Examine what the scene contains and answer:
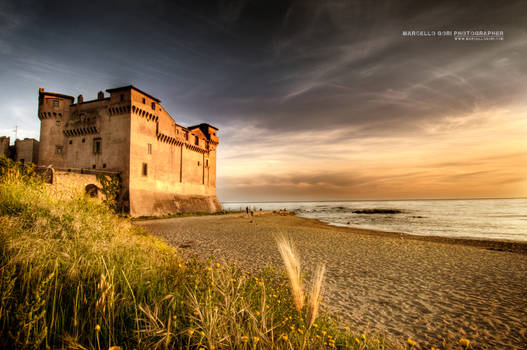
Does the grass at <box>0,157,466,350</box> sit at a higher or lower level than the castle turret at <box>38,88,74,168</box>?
lower

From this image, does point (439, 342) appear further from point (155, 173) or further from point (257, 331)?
point (155, 173)

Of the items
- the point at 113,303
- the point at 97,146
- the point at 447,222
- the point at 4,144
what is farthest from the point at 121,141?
the point at 447,222

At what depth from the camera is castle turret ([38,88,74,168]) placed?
2744 cm

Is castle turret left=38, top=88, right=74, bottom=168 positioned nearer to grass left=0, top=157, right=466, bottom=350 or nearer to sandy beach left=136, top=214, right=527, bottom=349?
sandy beach left=136, top=214, right=527, bottom=349

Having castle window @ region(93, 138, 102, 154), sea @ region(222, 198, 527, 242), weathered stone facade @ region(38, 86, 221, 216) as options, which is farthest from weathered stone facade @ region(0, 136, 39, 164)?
sea @ region(222, 198, 527, 242)

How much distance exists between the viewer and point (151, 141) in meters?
28.3

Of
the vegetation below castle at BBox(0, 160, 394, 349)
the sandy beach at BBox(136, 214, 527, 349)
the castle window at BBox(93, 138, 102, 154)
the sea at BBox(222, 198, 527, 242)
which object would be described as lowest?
the sea at BBox(222, 198, 527, 242)

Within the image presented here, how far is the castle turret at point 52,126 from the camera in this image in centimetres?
2744

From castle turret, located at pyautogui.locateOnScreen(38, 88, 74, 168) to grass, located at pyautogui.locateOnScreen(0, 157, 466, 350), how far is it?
98.0 feet

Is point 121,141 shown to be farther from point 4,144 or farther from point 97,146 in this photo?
point 4,144

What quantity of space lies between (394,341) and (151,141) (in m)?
30.3

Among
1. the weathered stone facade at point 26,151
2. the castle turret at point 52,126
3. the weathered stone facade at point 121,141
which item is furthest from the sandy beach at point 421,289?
the weathered stone facade at point 26,151

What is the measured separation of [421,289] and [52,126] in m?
38.5

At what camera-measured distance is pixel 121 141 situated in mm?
25609
